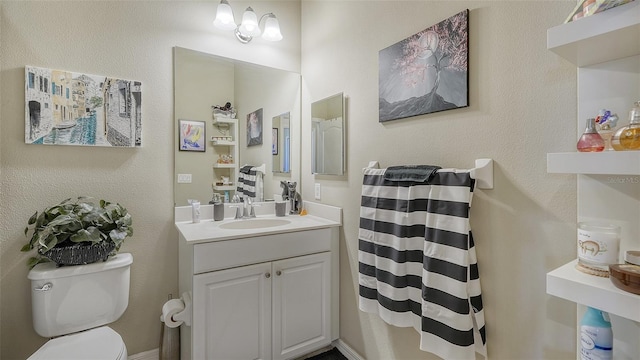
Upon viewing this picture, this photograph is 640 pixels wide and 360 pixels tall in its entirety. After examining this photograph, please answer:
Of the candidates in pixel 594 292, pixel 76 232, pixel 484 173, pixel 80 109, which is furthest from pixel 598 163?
pixel 80 109

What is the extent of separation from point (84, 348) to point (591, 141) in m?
1.96

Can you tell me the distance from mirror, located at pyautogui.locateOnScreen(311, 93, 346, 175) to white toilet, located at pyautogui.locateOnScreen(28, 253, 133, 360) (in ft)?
4.28

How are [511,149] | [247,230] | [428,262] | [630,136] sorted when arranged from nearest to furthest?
[630,136] < [511,149] < [428,262] < [247,230]

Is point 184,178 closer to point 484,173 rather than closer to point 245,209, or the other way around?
point 245,209

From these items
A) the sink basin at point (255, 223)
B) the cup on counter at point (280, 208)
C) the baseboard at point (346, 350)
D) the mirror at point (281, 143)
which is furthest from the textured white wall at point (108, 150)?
the baseboard at point (346, 350)

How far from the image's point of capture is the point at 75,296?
140cm

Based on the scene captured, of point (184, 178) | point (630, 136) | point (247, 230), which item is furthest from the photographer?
point (184, 178)

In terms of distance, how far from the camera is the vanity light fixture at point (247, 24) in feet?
6.20

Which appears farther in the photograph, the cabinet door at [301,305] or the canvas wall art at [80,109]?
the cabinet door at [301,305]

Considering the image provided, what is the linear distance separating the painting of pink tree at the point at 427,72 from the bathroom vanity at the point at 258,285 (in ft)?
2.68

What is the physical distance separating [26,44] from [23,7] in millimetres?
185

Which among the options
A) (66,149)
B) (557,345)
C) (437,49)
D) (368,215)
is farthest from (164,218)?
(557,345)

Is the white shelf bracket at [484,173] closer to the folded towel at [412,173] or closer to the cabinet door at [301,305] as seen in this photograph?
the folded towel at [412,173]

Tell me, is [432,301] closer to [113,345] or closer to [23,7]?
[113,345]
